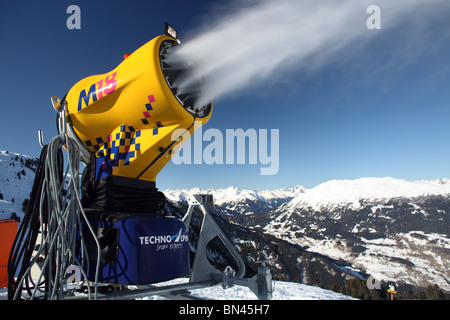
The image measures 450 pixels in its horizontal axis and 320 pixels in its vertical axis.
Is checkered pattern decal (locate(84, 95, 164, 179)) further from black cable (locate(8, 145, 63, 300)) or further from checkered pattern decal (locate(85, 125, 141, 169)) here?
black cable (locate(8, 145, 63, 300))

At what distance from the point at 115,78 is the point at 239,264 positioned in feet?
16.9

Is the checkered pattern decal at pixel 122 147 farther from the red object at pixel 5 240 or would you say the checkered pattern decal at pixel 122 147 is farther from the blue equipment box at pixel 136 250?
the red object at pixel 5 240

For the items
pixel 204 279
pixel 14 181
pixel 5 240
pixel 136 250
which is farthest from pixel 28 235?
pixel 14 181

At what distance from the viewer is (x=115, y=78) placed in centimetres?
642

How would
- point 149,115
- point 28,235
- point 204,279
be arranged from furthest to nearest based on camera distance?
point 204,279
point 149,115
point 28,235

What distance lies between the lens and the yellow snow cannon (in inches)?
237

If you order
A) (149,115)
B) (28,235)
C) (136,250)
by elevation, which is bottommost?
(136,250)

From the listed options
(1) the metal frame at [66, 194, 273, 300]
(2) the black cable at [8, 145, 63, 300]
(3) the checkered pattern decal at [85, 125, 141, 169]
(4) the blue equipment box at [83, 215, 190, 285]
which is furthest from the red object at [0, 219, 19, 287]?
(1) the metal frame at [66, 194, 273, 300]

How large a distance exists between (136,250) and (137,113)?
2792mm

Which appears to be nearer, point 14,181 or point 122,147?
point 122,147

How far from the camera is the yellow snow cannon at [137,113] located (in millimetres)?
6023

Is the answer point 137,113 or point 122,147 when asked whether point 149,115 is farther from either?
point 122,147

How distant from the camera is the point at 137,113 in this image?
6309mm
